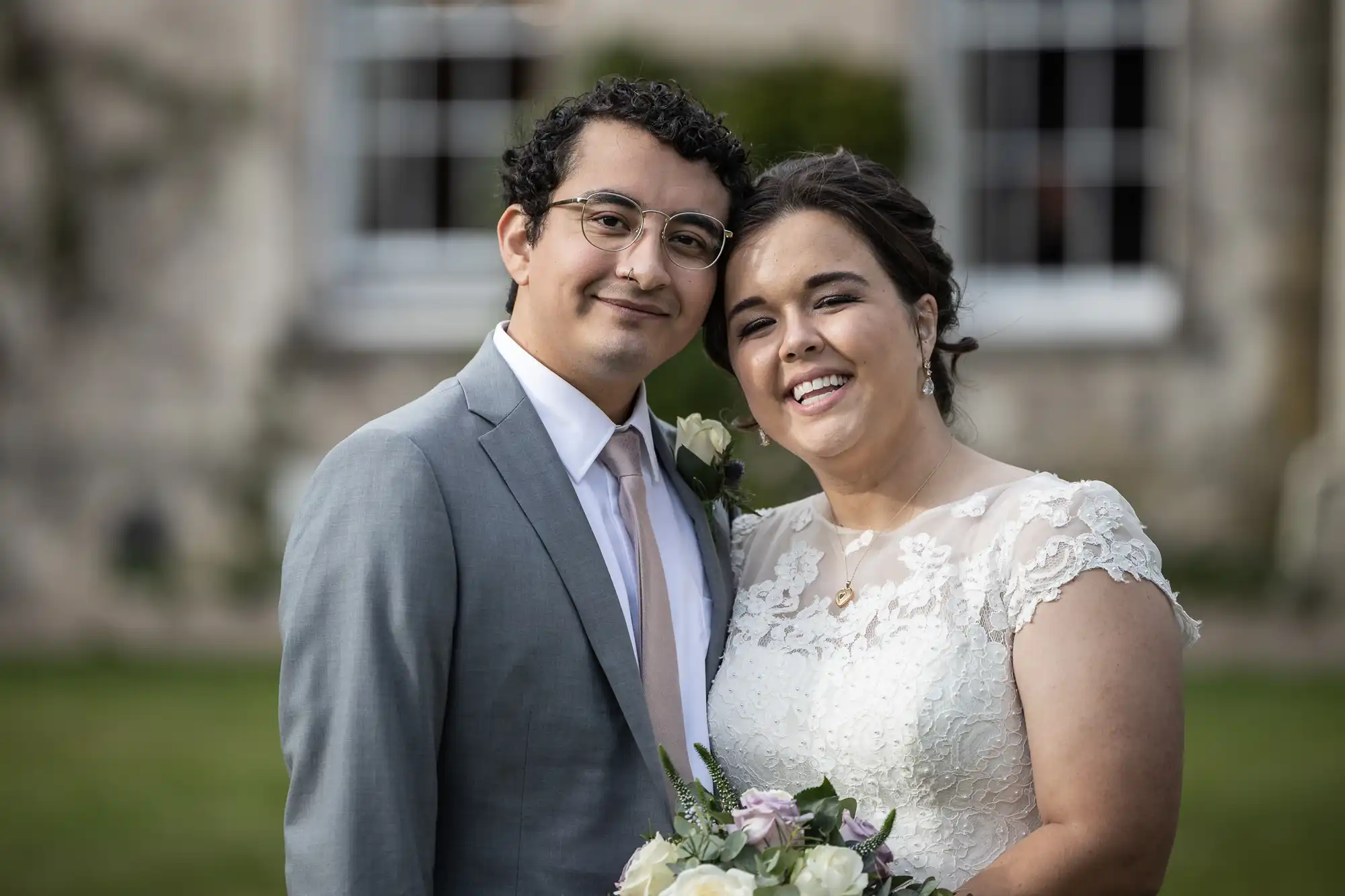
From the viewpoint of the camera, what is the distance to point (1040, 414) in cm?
923

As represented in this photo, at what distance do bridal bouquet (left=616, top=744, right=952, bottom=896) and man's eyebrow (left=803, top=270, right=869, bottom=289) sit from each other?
1.07 meters

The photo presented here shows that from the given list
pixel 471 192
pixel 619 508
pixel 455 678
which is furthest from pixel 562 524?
pixel 471 192

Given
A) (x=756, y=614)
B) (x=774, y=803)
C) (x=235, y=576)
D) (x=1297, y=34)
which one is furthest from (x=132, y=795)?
(x=1297, y=34)

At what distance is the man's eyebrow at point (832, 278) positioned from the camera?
3.16 metres

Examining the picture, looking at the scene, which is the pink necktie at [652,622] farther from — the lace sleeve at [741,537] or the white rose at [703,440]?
the lace sleeve at [741,537]

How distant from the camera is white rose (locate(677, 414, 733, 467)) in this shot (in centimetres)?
339

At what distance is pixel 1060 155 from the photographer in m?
9.53

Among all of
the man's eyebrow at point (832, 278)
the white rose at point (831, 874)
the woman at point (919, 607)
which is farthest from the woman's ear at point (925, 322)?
the white rose at point (831, 874)

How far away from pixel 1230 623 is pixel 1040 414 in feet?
5.38

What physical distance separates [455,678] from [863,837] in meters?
0.76

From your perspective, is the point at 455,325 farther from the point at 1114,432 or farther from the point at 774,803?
the point at 774,803

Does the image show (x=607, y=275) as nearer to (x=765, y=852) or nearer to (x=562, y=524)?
(x=562, y=524)

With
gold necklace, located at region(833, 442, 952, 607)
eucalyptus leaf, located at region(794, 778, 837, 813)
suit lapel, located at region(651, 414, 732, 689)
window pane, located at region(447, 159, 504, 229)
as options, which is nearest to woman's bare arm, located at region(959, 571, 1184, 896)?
eucalyptus leaf, located at region(794, 778, 837, 813)

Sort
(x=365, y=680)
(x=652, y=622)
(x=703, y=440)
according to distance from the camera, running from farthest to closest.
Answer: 1. (x=703, y=440)
2. (x=652, y=622)
3. (x=365, y=680)
